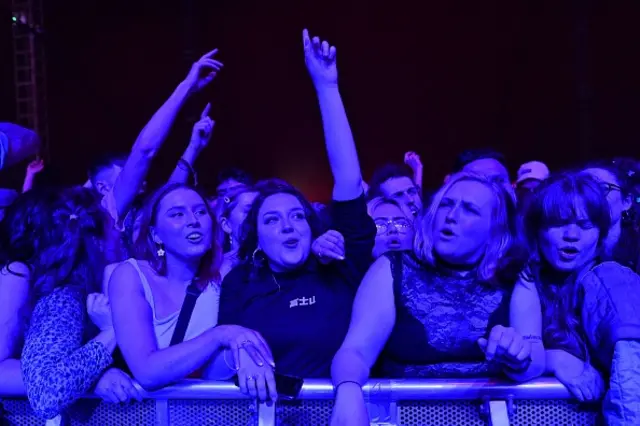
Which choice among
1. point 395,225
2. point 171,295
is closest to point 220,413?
point 171,295

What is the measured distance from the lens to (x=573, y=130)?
7945 mm

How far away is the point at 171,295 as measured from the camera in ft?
7.97

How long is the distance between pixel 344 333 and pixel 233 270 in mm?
497

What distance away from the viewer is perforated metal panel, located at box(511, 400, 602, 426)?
190 centimetres

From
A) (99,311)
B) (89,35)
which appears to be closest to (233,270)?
(99,311)

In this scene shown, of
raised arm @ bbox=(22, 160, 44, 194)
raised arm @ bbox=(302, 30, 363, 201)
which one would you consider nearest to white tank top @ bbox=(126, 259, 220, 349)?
raised arm @ bbox=(302, 30, 363, 201)

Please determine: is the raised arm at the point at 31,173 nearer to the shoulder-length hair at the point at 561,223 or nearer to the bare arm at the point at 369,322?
the bare arm at the point at 369,322

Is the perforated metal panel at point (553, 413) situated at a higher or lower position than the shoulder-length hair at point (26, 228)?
lower

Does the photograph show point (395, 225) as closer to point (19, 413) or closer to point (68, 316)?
point (68, 316)

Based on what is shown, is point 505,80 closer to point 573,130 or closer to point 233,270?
point 573,130

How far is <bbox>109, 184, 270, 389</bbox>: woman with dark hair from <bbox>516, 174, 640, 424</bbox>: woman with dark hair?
0.87 meters

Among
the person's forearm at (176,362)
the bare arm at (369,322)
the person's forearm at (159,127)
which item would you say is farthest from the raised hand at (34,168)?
the bare arm at (369,322)

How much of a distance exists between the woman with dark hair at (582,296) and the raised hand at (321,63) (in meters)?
0.82

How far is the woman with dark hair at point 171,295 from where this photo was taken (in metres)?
2.02
